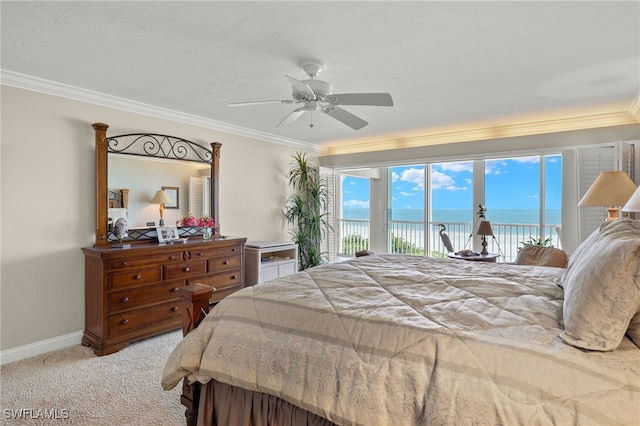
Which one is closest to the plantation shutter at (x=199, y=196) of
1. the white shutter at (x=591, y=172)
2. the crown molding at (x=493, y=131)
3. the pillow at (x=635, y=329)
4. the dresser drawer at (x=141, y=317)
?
the dresser drawer at (x=141, y=317)

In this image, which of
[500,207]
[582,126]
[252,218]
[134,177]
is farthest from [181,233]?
[582,126]

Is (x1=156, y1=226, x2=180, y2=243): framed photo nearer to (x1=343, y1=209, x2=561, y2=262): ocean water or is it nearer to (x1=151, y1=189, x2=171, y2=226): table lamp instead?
(x1=151, y1=189, x2=171, y2=226): table lamp

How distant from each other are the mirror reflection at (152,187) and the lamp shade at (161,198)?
31mm

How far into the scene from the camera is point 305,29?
6.95ft

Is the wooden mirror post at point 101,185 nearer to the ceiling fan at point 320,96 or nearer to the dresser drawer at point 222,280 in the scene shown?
the dresser drawer at point 222,280

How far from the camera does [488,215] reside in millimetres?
5348

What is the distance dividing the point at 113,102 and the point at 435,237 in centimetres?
514

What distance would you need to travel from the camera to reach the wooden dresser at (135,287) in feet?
9.86

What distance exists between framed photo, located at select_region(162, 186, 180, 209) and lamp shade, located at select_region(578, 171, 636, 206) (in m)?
4.35

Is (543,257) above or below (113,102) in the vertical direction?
below

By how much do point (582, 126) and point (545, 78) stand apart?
1.72m

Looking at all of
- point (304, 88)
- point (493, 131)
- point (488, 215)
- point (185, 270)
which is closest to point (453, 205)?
point (488, 215)

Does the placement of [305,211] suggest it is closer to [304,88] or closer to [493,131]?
[493,131]

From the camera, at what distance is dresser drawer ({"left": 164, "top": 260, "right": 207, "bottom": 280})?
344 centimetres
